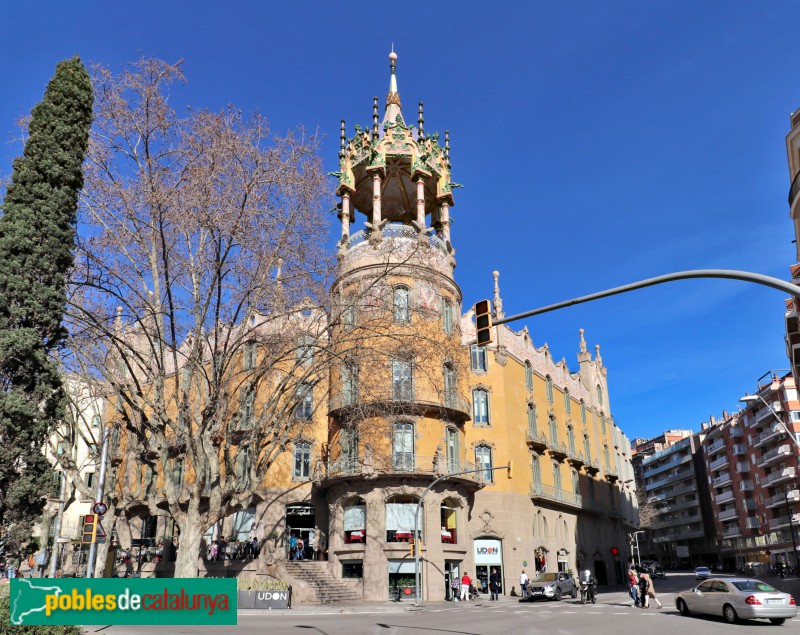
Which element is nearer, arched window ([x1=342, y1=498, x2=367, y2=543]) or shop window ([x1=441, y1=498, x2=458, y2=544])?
arched window ([x1=342, y1=498, x2=367, y2=543])

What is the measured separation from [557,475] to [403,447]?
55.6ft

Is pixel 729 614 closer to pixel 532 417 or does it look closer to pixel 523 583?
pixel 523 583

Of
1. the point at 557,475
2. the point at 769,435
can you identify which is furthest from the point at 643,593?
the point at 769,435

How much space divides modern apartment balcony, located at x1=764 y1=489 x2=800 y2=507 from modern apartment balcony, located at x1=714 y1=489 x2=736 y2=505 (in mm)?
8861

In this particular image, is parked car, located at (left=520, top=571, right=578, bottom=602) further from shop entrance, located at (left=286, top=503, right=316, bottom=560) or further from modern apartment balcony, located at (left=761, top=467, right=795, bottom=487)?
modern apartment balcony, located at (left=761, top=467, right=795, bottom=487)

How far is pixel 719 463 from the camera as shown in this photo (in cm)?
8925

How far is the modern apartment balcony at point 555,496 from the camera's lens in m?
40.3

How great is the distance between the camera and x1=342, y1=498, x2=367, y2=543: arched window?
106 feet

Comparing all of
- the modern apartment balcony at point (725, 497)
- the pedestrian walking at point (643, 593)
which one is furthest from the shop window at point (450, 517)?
the modern apartment balcony at point (725, 497)

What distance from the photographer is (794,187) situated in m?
29.7

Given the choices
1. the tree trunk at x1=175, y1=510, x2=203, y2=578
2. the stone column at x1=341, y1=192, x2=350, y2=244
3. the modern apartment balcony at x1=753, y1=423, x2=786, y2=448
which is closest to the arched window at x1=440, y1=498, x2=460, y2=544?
the stone column at x1=341, y1=192, x2=350, y2=244

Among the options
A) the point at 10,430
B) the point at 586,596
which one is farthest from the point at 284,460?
the point at 10,430

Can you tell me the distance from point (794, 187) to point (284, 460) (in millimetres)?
29346

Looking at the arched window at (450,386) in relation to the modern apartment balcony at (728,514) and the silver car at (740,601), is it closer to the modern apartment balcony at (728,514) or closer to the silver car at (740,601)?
the silver car at (740,601)
